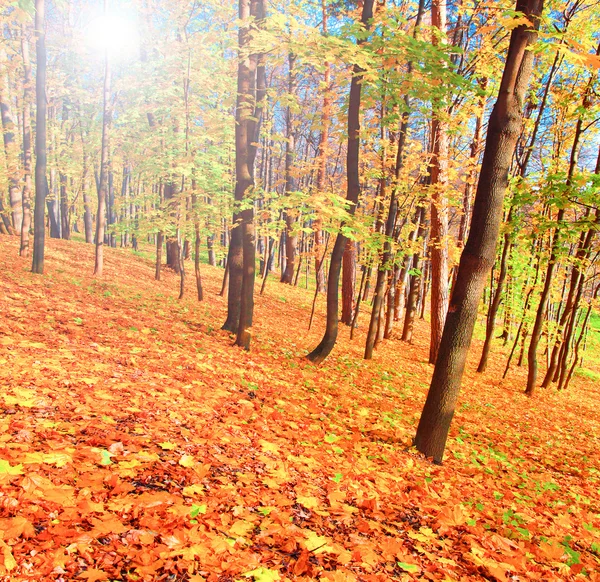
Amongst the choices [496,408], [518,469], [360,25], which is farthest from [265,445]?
[496,408]

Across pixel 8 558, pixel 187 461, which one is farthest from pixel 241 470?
pixel 8 558

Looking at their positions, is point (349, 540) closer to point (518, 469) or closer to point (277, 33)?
point (518, 469)

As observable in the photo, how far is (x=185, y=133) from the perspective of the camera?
509 inches

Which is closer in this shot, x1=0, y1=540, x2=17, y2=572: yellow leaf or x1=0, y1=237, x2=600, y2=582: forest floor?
x1=0, y1=540, x2=17, y2=572: yellow leaf

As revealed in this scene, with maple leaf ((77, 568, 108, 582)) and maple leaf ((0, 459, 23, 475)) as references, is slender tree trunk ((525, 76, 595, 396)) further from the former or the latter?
maple leaf ((0, 459, 23, 475))

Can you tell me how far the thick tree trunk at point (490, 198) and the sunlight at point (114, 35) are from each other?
38.4 ft

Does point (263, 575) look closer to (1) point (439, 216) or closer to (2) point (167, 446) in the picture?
(2) point (167, 446)

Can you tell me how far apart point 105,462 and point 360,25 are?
24.1 feet

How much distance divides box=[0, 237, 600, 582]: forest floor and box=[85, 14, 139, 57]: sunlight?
26.0ft

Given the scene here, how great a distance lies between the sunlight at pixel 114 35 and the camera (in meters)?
11.9

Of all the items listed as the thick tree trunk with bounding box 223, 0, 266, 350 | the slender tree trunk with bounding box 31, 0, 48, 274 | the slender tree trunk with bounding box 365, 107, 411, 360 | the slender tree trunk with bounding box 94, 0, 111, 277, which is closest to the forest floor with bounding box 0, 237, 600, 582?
the thick tree trunk with bounding box 223, 0, 266, 350

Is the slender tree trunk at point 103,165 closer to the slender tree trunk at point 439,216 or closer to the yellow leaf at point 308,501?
the slender tree trunk at point 439,216

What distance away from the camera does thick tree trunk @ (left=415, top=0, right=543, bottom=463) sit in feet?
15.3

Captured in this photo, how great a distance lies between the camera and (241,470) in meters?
3.82
